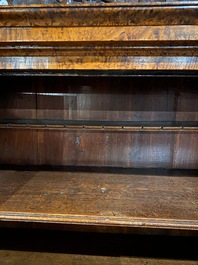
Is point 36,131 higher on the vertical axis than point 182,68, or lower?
lower

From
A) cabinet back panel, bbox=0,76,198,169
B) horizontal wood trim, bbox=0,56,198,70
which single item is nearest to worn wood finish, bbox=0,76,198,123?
cabinet back panel, bbox=0,76,198,169

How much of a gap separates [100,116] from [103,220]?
0.46 metres

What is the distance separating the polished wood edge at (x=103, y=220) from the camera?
46 centimetres

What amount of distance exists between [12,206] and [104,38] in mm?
428

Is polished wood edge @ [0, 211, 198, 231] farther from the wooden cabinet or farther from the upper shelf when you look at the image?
the upper shelf

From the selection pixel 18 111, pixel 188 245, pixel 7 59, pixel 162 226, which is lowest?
pixel 188 245

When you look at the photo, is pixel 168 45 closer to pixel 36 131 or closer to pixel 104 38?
pixel 104 38

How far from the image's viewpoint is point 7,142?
0.87m

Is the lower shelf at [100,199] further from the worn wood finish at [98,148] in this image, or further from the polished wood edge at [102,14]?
the polished wood edge at [102,14]

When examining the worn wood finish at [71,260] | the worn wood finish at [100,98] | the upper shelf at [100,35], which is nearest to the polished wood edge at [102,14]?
the upper shelf at [100,35]

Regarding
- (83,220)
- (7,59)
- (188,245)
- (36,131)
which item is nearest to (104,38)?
(7,59)

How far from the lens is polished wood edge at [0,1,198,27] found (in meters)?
0.41

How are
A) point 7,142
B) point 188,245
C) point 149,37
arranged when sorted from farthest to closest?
1. point 7,142
2. point 188,245
3. point 149,37

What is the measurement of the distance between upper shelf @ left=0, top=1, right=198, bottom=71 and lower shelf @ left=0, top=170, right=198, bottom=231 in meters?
0.32
